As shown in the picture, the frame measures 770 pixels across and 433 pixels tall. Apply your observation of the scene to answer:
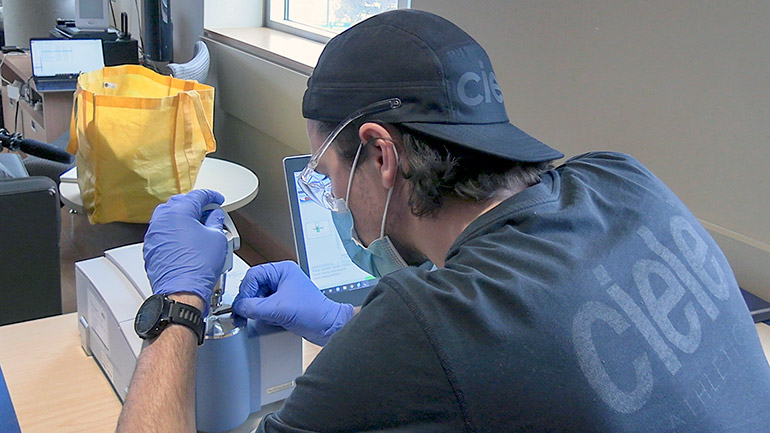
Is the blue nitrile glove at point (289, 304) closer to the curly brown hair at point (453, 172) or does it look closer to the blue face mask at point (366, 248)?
the blue face mask at point (366, 248)

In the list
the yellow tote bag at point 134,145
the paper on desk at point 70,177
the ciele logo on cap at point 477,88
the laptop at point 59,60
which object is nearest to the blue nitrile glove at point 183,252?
the ciele logo on cap at point 477,88

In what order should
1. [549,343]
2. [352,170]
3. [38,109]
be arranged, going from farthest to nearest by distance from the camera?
[38,109] < [352,170] < [549,343]

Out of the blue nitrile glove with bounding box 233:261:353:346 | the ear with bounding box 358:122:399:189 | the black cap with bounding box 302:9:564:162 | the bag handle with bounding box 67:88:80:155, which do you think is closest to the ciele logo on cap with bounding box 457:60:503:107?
the black cap with bounding box 302:9:564:162

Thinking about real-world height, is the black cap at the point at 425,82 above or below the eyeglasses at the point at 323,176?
above

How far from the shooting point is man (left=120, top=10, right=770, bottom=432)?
0.63 metres

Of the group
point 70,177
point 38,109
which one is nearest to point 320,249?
point 70,177

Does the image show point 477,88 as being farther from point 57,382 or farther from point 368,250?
point 57,382

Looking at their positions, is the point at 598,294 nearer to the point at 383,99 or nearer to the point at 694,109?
the point at 383,99

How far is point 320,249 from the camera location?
1342 mm

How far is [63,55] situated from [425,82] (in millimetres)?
2794

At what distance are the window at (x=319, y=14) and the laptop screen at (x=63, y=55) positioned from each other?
846mm

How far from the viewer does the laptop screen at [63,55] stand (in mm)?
3109

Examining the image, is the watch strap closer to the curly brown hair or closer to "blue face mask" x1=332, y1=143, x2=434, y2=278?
"blue face mask" x1=332, y1=143, x2=434, y2=278

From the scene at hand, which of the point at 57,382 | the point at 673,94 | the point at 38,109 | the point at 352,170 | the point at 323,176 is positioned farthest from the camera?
the point at 38,109
